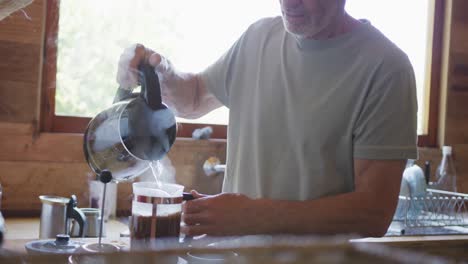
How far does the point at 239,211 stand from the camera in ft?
3.88

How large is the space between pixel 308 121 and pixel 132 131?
1.34 ft

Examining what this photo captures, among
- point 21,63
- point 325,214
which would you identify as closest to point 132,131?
point 325,214

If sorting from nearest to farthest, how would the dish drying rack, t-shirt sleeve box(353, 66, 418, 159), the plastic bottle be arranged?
t-shirt sleeve box(353, 66, 418, 159) → the dish drying rack → the plastic bottle

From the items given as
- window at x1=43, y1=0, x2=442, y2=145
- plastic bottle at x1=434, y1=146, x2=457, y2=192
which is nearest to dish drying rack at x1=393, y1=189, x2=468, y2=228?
plastic bottle at x1=434, y1=146, x2=457, y2=192

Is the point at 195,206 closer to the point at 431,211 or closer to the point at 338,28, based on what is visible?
the point at 338,28

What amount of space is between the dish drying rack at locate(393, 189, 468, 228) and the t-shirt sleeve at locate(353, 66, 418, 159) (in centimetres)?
95

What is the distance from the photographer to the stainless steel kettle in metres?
1.29

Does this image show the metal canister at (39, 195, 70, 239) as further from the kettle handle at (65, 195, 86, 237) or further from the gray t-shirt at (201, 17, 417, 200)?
the gray t-shirt at (201, 17, 417, 200)

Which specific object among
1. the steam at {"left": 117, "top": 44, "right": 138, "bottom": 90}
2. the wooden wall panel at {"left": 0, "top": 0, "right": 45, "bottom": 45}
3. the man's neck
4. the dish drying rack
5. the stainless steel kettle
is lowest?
the dish drying rack

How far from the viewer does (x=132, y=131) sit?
50.9 inches

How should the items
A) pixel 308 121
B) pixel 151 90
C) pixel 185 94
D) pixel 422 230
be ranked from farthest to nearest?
pixel 422 230
pixel 185 94
pixel 308 121
pixel 151 90

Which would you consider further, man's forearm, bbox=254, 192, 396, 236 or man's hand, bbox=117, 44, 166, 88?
man's hand, bbox=117, 44, 166, 88

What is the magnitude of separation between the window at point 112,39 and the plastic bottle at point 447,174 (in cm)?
105

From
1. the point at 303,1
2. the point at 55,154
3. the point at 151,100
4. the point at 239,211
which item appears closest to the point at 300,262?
the point at 239,211
